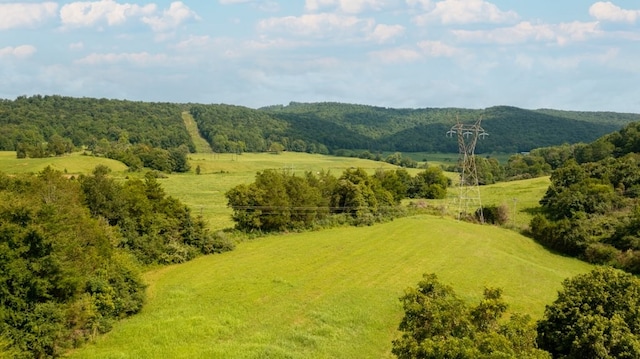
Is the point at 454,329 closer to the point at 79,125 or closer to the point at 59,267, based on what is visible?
the point at 59,267

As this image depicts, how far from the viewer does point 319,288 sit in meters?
40.2

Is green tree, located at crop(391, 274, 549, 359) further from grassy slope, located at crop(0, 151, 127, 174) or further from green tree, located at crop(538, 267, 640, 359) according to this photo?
grassy slope, located at crop(0, 151, 127, 174)

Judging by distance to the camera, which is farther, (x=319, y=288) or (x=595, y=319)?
(x=319, y=288)

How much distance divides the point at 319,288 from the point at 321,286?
59cm

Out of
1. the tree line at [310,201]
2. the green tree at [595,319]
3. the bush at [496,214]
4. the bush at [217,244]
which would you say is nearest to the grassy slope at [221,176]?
the tree line at [310,201]

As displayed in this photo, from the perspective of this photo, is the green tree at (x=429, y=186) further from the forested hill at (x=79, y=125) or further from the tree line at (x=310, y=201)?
the forested hill at (x=79, y=125)

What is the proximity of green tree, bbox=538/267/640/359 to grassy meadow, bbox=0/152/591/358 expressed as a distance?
31.6 feet

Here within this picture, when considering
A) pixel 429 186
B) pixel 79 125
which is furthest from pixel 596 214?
pixel 79 125

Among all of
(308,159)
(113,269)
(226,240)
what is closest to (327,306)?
(113,269)

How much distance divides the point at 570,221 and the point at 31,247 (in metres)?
54.1

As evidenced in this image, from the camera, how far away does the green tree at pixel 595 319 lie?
2030 centimetres

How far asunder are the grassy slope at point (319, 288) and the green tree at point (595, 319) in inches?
389

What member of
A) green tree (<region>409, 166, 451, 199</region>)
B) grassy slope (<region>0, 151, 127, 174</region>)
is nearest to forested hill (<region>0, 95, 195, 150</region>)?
grassy slope (<region>0, 151, 127, 174</region>)

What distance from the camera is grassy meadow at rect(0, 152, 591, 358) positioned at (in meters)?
29.4
